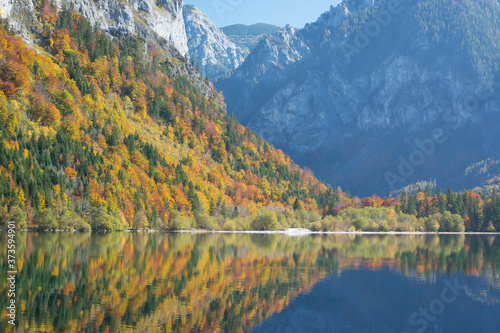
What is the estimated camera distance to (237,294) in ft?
175

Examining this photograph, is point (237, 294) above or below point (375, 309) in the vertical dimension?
above

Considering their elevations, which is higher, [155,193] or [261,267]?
[155,193]

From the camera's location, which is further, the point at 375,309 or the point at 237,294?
the point at 237,294

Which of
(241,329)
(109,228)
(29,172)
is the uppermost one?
(29,172)

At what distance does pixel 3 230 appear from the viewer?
117m

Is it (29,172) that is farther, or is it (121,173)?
(121,173)

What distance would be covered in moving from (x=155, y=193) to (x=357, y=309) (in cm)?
14029

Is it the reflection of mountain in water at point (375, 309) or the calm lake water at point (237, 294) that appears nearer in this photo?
the calm lake water at point (237, 294)

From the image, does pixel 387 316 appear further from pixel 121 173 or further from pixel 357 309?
pixel 121 173

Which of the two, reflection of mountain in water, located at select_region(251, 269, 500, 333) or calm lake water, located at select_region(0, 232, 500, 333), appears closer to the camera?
calm lake water, located at select_region(0, 232, 500, 333)

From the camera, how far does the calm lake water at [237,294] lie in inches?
1658

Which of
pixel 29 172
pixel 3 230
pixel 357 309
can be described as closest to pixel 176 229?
pixel 29 172

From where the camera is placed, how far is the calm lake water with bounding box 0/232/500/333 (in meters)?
42.1

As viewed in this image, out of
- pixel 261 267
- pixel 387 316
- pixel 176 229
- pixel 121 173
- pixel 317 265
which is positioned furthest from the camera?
pixel 176 229
